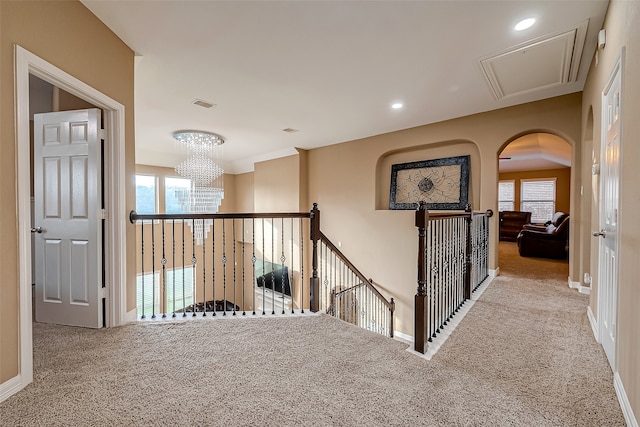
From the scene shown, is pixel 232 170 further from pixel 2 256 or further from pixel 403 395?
pixel 403 395

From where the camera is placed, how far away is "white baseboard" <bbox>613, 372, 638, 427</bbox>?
1296mm

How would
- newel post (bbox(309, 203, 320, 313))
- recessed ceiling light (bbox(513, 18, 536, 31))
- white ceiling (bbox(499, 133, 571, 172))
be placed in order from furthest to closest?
white ceiling (bbox(499, 133, 571, 172)), newel post (bbox(309, 203, 320, 313)), recessed ceiling light (bbox(513, 18, 536, 31))

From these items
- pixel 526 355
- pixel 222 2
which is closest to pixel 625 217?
pixel 526 355

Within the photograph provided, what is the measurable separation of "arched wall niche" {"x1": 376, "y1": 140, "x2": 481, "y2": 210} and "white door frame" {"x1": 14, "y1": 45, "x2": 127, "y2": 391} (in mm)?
4594

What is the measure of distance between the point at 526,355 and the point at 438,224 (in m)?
1.19

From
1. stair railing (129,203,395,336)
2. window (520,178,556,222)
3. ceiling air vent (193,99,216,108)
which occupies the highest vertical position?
ceiling air vent (193,99,216,108)

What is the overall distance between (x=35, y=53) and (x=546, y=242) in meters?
7.47

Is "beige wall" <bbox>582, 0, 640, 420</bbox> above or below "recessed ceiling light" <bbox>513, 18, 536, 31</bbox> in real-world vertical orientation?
below

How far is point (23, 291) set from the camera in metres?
1.61

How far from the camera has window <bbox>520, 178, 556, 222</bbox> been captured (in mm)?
9078

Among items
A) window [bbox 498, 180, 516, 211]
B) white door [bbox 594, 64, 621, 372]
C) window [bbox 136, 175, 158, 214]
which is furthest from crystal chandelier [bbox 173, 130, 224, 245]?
window [bbox 498, 180, 516, 211]

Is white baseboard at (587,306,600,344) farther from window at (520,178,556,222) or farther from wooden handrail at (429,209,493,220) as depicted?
window at (520,178,556,222)

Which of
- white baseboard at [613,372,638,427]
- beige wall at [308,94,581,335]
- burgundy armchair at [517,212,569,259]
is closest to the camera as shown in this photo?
white baseboard at [613,372,638,427]

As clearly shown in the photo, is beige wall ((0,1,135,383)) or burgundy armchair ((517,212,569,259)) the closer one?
beige wall ((0,1,135,383))
